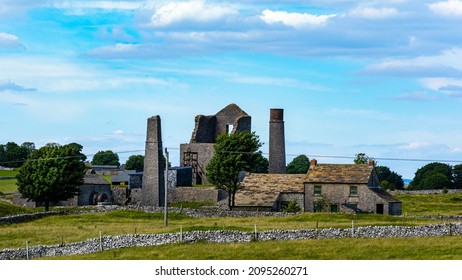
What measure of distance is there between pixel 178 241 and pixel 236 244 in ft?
9.40

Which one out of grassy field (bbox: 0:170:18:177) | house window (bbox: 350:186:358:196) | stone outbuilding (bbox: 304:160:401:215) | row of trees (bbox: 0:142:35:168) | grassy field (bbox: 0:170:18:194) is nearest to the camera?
stone outbuilding (bbox: 304:160:401:215)

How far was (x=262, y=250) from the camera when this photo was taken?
45844mm

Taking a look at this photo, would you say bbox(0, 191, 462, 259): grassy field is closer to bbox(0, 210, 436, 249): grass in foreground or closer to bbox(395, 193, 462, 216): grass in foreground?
bbox(0, 210, 436, 249): grass in foreground

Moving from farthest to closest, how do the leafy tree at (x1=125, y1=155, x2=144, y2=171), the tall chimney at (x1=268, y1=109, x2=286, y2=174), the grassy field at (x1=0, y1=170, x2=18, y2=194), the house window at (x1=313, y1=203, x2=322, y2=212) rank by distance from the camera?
the leafy tree at (x1=125, y1=155, x2=144, y2=171)
the grassy field at (x1=0, y1=170, x2=18, y2=194)
the tall chimney at (x1=268, y1=109, x2=286, y2=174)
the house window at (x1=313, y1=203, x2=322, y2=212)

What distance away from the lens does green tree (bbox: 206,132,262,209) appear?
91656mm

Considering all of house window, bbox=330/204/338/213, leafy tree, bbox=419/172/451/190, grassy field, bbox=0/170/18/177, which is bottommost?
house window, bbox=330/204/338/213

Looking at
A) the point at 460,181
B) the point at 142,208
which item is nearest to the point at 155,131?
the point at 142,208

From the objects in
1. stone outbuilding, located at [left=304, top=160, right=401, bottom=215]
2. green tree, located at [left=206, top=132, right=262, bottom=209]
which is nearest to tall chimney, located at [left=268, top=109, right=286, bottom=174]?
green tree, located at [left=206, top=132, right=262, bottom=209]

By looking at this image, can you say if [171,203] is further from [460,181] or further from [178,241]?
[460,181]

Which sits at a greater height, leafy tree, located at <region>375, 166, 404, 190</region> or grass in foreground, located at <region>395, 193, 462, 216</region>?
leafy tree, located at <region>375, 166, 404, 190</region>

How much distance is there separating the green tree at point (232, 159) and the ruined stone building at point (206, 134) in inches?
734

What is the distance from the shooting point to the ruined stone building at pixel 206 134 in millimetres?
115125

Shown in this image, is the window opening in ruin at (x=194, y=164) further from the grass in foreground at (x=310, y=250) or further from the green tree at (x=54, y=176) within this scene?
the grass in foreground at (x=310, y=250)

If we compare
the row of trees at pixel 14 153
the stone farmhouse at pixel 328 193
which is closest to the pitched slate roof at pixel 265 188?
the stone farmhouse at pixel 328 193
